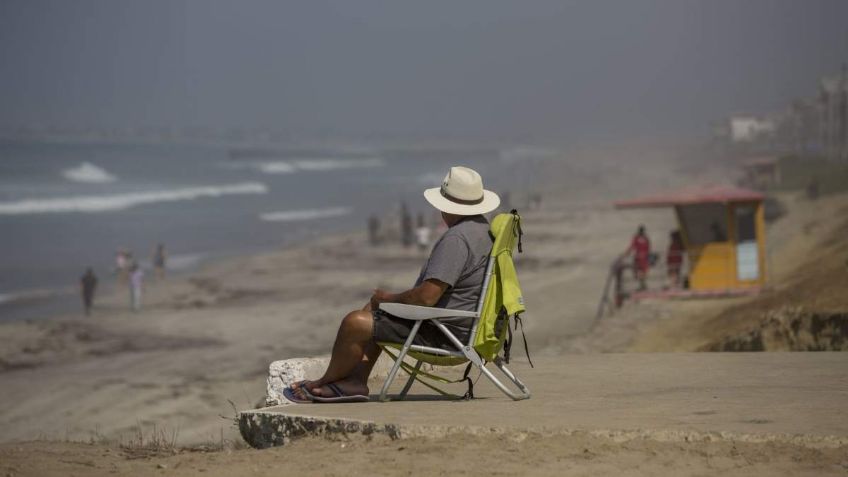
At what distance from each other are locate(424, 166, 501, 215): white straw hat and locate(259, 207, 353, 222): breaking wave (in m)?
44.1

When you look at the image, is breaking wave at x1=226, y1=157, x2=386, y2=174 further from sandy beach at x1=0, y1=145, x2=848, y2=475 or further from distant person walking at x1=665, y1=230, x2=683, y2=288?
distant person walking at x1=665, y1=230, x2=683, y2=288

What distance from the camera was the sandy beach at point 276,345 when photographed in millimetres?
5344

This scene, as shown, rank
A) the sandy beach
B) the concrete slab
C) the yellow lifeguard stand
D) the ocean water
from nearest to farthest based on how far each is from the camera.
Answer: the sandy beach, the concrete slab, the yellow lifeguard stand, the ocean water

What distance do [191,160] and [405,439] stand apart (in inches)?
4124

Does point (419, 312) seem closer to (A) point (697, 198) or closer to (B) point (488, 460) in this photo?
(B) point (488, 460)

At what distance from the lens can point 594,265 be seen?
1138 inches

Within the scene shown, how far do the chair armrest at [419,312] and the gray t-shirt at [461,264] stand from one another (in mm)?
88

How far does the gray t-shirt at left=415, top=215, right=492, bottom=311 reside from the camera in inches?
255

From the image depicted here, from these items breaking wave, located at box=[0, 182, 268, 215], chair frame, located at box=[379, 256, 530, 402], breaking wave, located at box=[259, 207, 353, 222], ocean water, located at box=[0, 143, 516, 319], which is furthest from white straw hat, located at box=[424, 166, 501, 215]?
breaking wave, located at box=[0, 182, 268, 215]

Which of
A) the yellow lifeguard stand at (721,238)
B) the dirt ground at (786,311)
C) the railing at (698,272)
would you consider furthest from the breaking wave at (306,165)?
the yellow lifeguard stand at (721,238)

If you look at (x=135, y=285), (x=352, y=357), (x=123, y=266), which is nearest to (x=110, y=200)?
(x=123, y=266)

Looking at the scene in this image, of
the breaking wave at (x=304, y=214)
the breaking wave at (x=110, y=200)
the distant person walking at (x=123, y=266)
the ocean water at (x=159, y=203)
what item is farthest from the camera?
the breaking wave at (x=110, y=200)

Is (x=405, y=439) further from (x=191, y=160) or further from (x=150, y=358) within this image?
(x=191, y=160)

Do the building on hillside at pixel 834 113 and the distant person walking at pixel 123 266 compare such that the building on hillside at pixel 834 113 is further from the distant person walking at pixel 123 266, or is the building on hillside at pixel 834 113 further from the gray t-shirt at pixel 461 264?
the gray t-shirt at pixel 461 264
